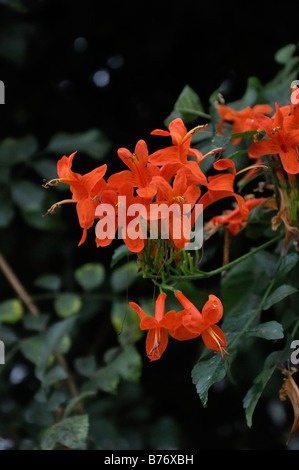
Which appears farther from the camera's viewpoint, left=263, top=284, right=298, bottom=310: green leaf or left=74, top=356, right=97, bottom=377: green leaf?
left=74, top=356, right=97, bottom=377: green leaf

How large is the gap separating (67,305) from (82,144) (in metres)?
0.38

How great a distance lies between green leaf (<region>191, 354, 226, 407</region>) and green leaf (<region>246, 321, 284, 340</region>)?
61 millimetres

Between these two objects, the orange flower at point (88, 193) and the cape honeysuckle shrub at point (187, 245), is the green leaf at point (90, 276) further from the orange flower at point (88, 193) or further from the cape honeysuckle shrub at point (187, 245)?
the orange flower at point (88, 193)

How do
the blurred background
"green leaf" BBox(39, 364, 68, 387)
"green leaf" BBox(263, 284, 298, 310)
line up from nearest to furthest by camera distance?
"green leaf" BBox(263, 284, 298, 310) < "green leaf" BBox(39, 364, 68, 387) < the blurred background

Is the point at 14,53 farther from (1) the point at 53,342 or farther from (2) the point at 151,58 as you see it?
(1) the point at 53,342

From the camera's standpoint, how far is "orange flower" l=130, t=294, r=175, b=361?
31.2 inches

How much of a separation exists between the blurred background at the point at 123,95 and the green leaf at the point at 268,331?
0.72m

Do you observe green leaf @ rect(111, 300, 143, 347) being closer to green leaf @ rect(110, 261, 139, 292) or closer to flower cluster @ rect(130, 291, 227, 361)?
green leaf @ rect(110, 261, 139, 292)

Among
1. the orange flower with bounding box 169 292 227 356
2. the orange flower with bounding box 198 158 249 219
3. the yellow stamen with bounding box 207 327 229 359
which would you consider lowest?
the yellow stamen with bounding box 207 327 229 359

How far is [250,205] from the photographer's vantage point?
39.4 inches

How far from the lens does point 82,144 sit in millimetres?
1488

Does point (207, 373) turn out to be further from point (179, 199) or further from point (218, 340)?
point (179, 199)

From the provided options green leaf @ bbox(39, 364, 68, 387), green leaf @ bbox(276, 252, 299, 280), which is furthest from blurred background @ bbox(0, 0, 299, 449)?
green leaf @ bbox(276, 252, 299, 280)

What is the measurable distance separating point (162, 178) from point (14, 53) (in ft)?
3.00
